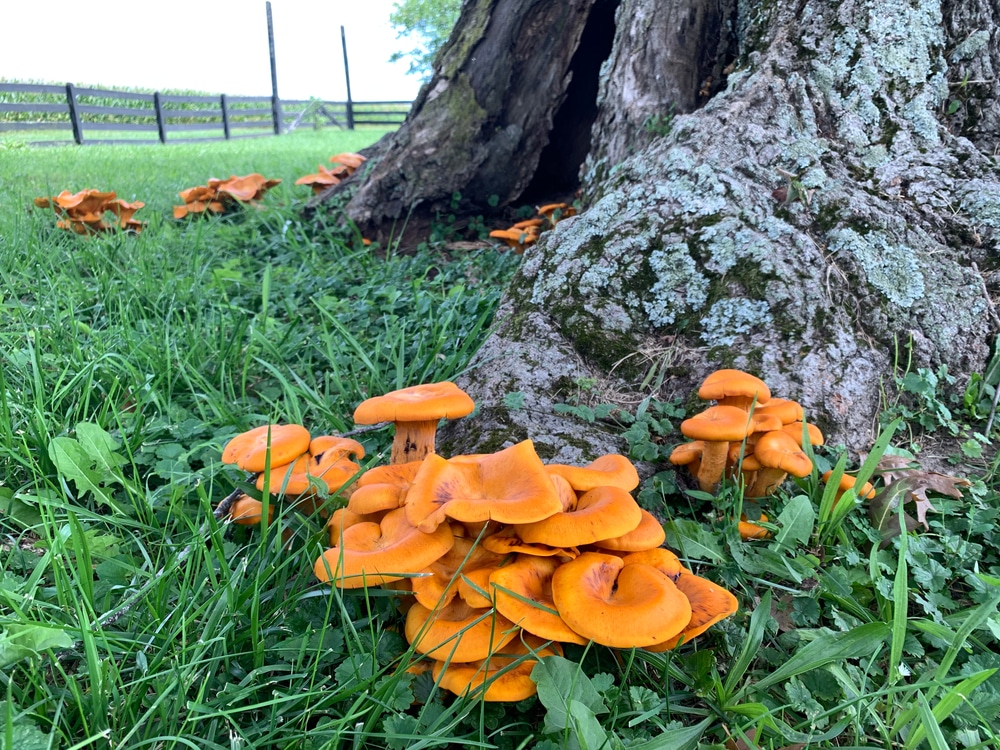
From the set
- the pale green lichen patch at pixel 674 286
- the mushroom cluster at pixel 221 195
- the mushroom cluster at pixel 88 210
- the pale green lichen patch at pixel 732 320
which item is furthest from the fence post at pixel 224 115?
the pale green lichen patch at pixel 732 320

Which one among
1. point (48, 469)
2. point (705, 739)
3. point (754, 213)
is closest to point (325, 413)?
point (48, 469)

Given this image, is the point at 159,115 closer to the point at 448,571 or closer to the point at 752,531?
the point at 448,571

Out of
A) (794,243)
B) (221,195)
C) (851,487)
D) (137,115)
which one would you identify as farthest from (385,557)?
(137,115)

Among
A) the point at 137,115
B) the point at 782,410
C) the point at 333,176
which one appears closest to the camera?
the point at 782,410

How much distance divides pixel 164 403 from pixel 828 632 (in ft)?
9.52

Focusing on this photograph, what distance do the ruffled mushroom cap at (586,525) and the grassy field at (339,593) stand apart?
30 centimetres

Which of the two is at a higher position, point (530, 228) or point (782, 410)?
point (530, 228)

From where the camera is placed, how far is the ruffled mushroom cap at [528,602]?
1515 millimetres

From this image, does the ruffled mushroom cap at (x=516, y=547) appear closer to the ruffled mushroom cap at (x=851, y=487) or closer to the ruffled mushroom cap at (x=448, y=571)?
the ruffled mushroom cap at (x=448, y=571)

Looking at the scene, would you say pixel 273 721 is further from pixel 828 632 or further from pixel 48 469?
pixel 48 469

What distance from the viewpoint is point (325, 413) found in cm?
287

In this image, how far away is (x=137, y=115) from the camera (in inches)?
861

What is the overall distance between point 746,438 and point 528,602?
1023mm

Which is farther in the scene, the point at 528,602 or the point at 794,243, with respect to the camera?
the point at 794,243
